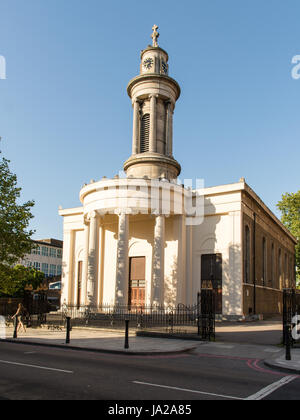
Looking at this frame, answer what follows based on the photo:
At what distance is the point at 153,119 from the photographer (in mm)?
40188

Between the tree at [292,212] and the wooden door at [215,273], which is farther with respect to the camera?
the tree at [292,212]

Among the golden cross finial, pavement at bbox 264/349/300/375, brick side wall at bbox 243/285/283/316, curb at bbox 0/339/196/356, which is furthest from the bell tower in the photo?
pavement at bbox 264/349/300/375

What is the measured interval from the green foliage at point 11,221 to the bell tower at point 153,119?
1343cm

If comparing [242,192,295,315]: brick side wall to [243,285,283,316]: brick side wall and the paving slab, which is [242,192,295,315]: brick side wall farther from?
the paving slab

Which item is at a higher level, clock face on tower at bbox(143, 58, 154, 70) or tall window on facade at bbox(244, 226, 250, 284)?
clock face on tower at bbox(143, 58, 154, 70)

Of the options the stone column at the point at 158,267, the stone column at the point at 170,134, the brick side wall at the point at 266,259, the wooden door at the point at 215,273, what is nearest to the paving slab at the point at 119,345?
the stone column at the point at 158,267

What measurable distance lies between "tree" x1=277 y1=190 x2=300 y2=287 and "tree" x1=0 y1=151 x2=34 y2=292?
47.4 meters

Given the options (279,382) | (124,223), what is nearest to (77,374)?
(279,382)

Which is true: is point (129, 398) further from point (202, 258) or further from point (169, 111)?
point (169, 111)

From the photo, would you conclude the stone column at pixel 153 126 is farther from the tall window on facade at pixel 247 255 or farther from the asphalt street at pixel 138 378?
the asphalt street at pixel 138 378

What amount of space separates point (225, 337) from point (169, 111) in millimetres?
25961

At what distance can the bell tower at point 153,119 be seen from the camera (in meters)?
39.7

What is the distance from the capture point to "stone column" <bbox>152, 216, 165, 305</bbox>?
32.1 meters
